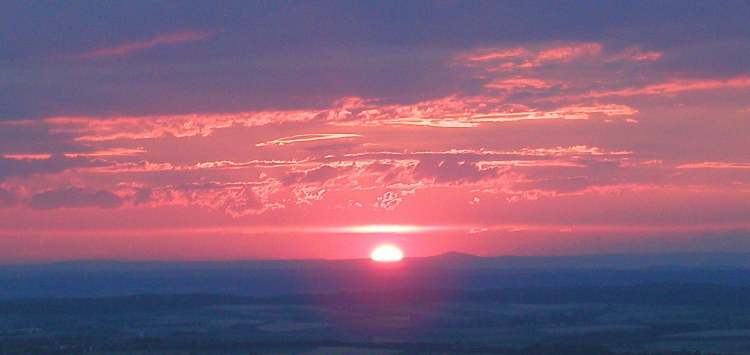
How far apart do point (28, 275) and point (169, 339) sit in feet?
395

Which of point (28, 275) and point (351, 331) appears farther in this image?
point (28, 275)

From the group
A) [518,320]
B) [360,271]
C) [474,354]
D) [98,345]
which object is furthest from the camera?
[360,271]

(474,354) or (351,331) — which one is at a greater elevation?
(351,331)

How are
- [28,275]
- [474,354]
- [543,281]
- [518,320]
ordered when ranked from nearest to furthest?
1. [474,354]
2. [518,320]
3. [543,281]
4. [28,275]

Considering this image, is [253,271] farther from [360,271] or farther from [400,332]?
[400,332]

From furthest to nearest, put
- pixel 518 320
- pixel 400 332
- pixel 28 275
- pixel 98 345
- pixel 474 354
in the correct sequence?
pixel 28 275 → pixel 518 320 → pixel 400 332 → pixel 98 345 → pixel 474 354

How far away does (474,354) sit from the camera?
60500mm

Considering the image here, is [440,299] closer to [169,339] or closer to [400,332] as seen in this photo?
[400,332]

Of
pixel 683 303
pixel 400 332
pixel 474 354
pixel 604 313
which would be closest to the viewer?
pixel 474 354

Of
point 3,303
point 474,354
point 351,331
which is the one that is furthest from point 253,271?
point 474,354

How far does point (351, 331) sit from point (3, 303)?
41113 millimetres

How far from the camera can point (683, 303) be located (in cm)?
10262

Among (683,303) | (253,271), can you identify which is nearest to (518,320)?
(683,303)

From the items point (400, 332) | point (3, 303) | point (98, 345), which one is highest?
point (3, 303)
